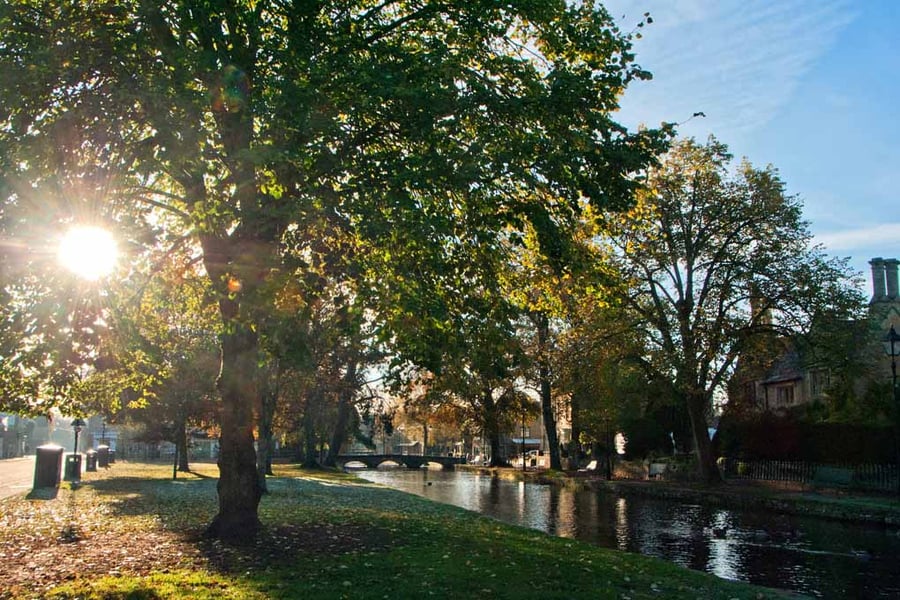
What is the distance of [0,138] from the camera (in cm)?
1163

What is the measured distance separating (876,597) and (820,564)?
377 centimetres

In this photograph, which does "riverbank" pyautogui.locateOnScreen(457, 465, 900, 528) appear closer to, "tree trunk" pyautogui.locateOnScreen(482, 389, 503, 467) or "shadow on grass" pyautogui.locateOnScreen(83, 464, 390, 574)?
"shadow on grass" pyautogui.locateOnScreen(83, 464, 390, 574)

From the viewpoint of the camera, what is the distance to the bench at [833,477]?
34969 millimetres

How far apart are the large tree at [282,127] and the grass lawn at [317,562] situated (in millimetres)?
1927

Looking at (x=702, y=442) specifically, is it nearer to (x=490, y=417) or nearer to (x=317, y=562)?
(x=490, y=417)

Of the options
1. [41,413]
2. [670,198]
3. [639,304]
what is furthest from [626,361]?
[41,413]

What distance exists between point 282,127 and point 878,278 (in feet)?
178

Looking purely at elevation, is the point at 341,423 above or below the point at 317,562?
above

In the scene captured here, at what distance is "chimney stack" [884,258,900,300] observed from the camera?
5419cm

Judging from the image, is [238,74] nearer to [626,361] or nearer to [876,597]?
[876,597]

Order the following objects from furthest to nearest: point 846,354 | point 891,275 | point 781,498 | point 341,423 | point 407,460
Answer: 1. point 407,460
2. point 341,423
3. point 891,275
4. point 846,354
5. point 781,498

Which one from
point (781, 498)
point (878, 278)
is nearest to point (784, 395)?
point (878, 278)

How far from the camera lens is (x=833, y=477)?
118ft

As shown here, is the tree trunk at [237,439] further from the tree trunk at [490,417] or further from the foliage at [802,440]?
the tree trunk at [490,417]
